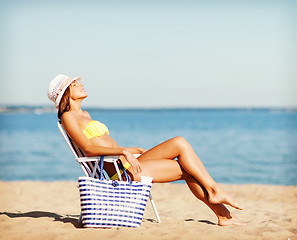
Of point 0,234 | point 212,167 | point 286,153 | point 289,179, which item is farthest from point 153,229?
point 286,153

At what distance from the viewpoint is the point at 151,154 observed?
412 centimetres

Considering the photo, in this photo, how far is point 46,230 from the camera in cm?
378

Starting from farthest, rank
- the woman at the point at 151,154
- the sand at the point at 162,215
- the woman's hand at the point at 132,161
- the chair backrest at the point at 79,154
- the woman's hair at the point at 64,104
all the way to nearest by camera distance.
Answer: the woman's hair at the point at 64,104, the chair backrest at the point at 79,154, the woman at the point at 151,154, the woman's hand at the point at 132,161, the sand at the point at 162,215

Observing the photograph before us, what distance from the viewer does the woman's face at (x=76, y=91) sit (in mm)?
4270

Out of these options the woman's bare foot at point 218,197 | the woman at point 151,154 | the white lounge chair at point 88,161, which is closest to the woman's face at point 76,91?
the woman at point 151,154

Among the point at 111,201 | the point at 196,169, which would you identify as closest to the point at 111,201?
the point at 111,201

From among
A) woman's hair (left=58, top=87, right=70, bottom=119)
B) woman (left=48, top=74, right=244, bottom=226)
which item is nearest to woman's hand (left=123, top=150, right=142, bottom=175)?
woman (left=48, top=74, right=244, bottom=226)

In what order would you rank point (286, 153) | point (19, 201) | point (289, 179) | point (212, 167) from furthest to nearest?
point (286, 153) < point (212, 167) < point (289, 179) < point (19, 201)

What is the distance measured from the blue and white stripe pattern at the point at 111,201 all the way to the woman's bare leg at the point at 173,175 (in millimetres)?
211

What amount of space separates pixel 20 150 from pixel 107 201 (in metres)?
13.9

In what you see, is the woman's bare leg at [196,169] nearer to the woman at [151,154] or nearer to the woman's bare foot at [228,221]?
the woman at [151,154]

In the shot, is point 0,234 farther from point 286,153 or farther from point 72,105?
point 286,153

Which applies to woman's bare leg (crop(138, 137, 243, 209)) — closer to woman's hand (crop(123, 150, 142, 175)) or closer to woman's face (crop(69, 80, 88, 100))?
woman's hand (crop(123, 150, 142, 175))

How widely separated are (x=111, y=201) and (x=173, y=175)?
0.64 metres
